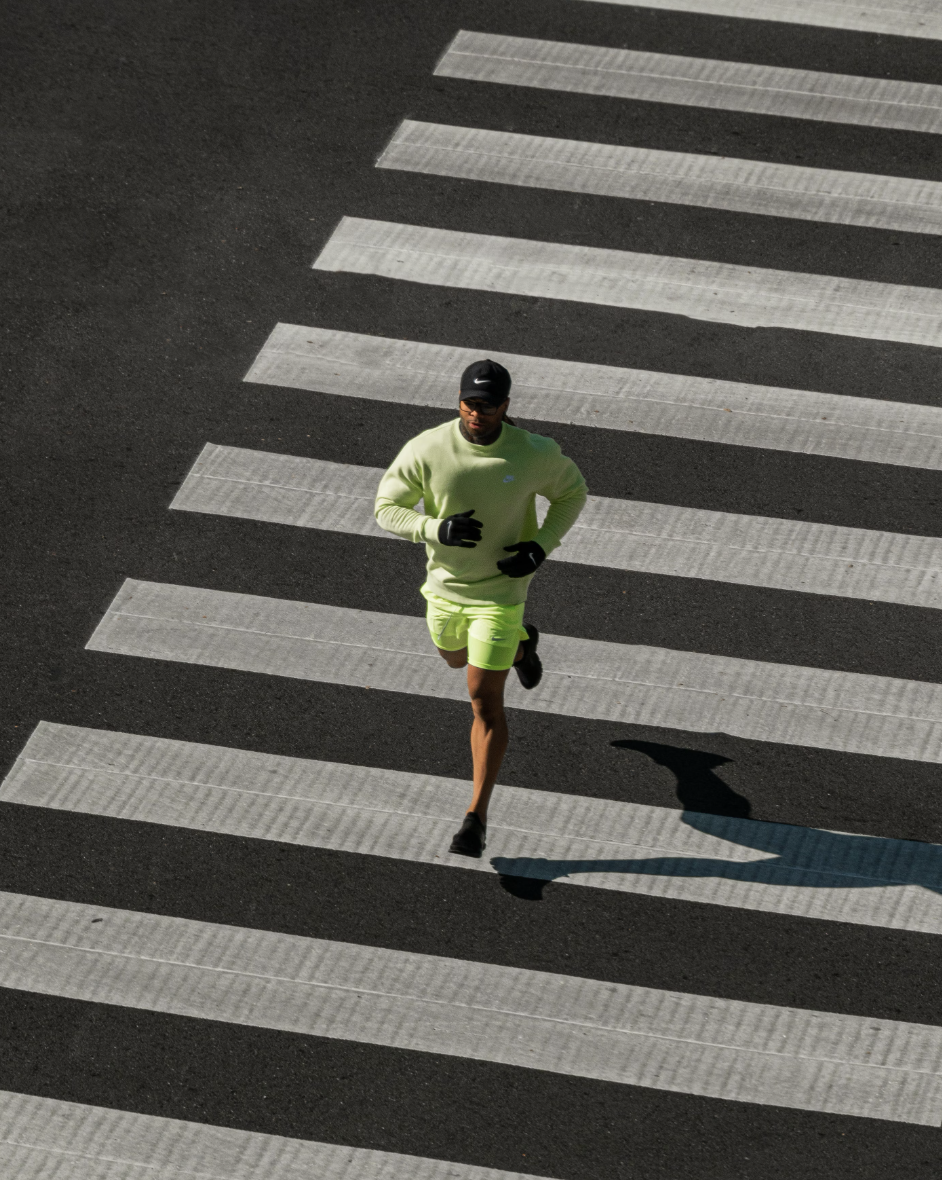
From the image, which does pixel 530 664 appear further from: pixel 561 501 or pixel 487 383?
pixel 487 383

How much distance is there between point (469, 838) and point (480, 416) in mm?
1740

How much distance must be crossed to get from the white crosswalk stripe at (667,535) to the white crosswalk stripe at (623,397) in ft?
2.08

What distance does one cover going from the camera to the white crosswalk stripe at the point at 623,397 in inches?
348

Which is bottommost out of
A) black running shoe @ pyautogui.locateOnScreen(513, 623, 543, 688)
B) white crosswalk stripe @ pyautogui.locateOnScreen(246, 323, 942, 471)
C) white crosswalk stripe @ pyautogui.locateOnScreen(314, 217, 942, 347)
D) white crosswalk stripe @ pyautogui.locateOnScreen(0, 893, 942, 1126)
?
white crosswalk stripe @ pyautogui.locateOnScreen(0, 893, 942, 1126)

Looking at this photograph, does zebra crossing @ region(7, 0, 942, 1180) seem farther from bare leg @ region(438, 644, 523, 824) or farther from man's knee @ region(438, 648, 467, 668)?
man's knee @ region(438, 648, 467, 668)

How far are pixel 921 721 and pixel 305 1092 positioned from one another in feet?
10.6

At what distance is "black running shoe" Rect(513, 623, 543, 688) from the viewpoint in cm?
702

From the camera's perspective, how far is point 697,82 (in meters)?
11.5

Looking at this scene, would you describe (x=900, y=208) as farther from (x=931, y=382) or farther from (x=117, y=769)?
(x=117, y=769)

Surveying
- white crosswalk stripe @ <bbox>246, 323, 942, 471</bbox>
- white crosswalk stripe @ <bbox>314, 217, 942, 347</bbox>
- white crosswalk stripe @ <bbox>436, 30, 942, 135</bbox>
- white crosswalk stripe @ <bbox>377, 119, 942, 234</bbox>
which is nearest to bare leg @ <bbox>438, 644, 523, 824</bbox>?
white crosswalk stripe @ <bbox>246, 323, 942, 471</bbox>

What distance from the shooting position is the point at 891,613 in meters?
7.90

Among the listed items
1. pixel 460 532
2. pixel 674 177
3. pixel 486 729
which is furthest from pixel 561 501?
pixel 674 177

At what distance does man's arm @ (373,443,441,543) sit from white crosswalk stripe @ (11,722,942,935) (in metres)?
1.24

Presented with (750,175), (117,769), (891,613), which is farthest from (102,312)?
(891,613)
